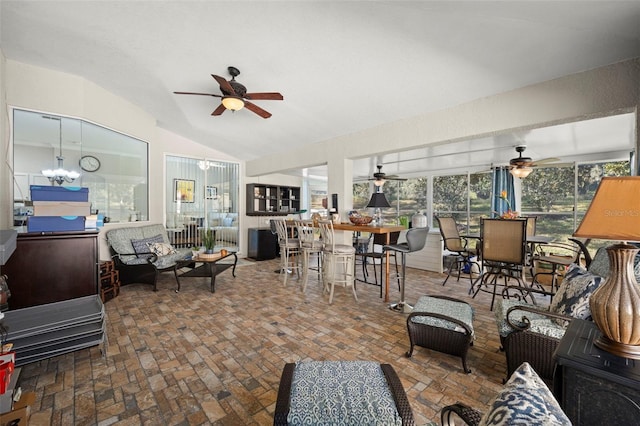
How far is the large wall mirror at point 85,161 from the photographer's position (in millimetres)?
3451

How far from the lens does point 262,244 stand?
6.59 m

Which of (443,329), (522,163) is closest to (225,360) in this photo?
(443,329)

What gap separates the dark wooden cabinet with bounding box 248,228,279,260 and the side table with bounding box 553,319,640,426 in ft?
19.7

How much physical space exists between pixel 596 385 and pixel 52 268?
12.9 ft

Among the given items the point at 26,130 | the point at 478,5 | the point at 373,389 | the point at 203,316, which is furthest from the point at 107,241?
the point at 478,5

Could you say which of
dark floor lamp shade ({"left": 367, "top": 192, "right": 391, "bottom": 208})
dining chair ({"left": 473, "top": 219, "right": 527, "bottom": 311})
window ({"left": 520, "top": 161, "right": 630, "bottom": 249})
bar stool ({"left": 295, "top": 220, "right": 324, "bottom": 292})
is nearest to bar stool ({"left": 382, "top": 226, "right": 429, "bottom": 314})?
dining chair ({"left": 473, "top": 219, "right": 527, "bottom": 311})

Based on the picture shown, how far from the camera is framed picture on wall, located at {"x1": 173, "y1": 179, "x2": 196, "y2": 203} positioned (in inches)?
239

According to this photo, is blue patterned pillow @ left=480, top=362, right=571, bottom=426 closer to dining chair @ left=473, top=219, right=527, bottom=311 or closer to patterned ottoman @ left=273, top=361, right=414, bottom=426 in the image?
patterned ottoman @ left=273, top=361, right=414, bottom=426

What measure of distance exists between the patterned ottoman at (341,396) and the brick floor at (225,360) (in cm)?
53

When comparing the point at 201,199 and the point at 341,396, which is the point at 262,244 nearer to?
the point at 201,199

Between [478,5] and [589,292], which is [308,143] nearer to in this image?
[478,5]

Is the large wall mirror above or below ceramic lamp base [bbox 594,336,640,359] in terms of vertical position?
above

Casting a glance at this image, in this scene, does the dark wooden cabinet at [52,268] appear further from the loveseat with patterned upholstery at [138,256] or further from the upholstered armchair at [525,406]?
the upholstered armchair at [525,406]

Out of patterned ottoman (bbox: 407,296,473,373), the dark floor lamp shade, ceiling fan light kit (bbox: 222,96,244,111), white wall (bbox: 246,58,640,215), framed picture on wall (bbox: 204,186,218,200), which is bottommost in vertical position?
patterned ottoman (bbox: 407,296,473,373)
